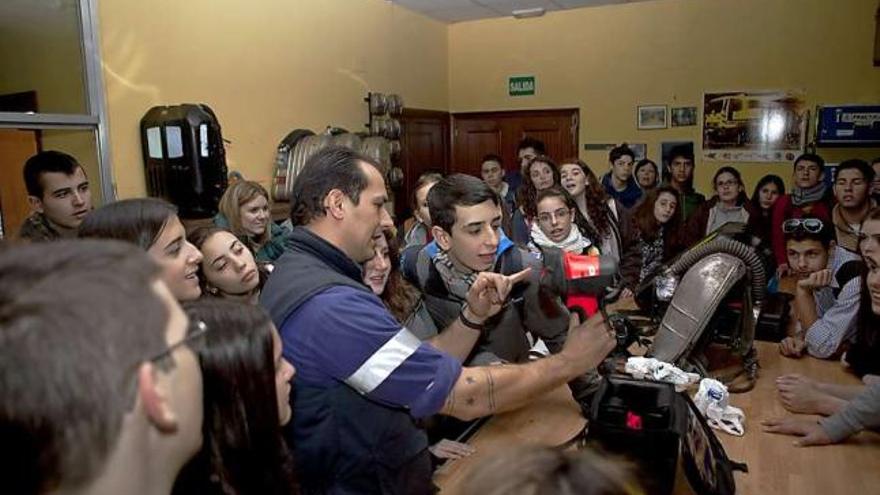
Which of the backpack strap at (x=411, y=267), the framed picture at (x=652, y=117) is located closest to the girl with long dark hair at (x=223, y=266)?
the backpack strap at (x=411, y=267)

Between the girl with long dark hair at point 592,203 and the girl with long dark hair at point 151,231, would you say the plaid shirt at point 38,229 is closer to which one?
the girl with long dark hair at point 151,231

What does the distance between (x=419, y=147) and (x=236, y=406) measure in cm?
558

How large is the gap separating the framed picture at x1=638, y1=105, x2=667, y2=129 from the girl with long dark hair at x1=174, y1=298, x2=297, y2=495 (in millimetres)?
5619

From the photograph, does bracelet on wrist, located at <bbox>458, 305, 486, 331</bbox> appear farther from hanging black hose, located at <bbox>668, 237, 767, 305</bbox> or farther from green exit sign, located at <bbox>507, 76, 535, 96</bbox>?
green exit sign, located at <bbox>507, 76, 535, 96</bbox>

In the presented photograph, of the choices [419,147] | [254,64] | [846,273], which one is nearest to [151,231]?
[846,273]

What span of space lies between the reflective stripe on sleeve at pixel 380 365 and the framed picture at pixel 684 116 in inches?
211

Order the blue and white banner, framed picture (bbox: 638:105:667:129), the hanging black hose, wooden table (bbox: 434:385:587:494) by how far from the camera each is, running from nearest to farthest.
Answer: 1. wooden table (bbox: 434:385:587:494)
2. the hanging black hose
3. the blue and white banner
4. framed picture (bbox: 638:105:667:129)

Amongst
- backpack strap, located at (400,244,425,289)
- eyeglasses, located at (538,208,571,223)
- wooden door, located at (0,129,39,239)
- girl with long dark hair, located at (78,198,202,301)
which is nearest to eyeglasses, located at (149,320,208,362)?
girl with long dark hair, located at (78,198,202,301)

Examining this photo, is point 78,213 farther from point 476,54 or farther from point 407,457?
point 476,54

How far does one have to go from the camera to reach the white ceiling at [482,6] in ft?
18.6

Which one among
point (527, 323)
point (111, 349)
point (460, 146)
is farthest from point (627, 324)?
point (460, 146)

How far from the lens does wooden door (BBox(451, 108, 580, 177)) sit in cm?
629

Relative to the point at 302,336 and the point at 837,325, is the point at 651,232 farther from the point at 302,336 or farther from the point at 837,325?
the point at 302,336

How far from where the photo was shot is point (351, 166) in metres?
1.43
